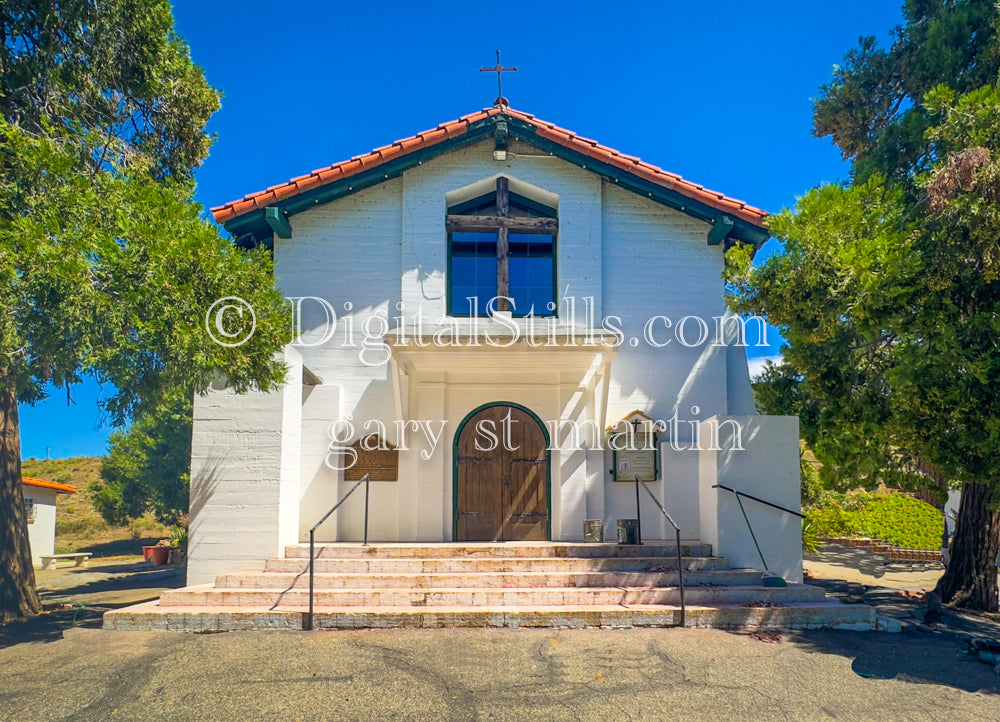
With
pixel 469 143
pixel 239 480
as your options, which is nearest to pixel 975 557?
pixel 469 143

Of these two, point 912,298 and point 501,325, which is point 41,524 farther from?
point 912,298

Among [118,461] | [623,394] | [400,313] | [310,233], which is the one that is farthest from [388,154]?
[118,461]

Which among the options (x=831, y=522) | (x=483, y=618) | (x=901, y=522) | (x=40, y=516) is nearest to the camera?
(x=483, y=618)

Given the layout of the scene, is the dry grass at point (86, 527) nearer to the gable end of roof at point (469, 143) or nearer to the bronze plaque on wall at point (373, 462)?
the bronze plaque on wall at point (373, 462)

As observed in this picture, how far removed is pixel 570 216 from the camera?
41.8 feet

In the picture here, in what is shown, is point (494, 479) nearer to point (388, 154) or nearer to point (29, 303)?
point (388, 154)

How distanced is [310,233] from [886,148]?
374 inches

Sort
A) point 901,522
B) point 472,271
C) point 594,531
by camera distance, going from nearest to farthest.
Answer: point 594,531
point 472,271
point 901,522

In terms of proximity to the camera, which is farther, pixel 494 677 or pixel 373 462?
pixel 373 462

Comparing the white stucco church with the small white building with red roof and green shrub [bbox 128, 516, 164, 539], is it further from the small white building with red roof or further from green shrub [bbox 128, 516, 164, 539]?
green shrub [bbox 128, 516, 164, 539]

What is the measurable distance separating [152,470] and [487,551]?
19945mm

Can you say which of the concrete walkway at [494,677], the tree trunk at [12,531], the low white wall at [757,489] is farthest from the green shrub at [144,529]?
the low white wall at [757,489]

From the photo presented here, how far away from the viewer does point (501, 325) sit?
12000 millimetres

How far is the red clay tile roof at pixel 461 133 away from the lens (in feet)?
39.6
